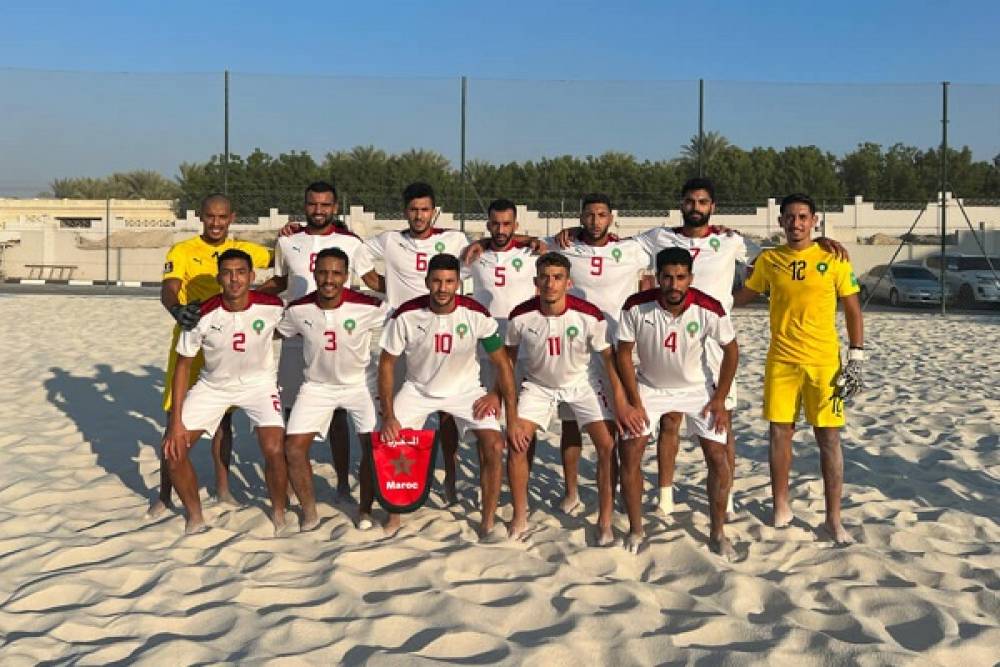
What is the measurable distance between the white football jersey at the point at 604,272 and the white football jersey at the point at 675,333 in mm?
530

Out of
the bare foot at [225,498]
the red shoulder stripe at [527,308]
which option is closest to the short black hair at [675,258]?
the red shoulder stripe at [527,308]

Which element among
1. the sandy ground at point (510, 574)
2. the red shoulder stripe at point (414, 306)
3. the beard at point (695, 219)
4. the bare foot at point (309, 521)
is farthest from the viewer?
the beard at point (695, 219)

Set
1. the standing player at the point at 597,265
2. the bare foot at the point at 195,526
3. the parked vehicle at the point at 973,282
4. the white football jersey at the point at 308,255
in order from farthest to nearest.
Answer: the parked vehicle at the point at 973,282 → the white football jersey at the point at 308,255 → the standing player at the point at 597,265 → the bare foot at the point at 195,526

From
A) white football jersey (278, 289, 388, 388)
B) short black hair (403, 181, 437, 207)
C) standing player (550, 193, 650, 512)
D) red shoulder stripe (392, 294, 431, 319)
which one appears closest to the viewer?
red shoulder stripe (392, 294, 431, 319)

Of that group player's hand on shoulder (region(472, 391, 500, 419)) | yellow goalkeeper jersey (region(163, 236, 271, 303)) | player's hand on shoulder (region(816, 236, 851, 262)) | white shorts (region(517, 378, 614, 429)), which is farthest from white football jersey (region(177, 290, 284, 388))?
player's hand on shoulder (region(816, 236, 851, 262))

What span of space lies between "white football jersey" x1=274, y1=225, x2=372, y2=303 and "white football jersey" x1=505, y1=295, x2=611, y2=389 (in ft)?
3.74

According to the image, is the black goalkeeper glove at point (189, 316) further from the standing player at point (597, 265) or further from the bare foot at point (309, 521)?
the standing player at point (597, 265)

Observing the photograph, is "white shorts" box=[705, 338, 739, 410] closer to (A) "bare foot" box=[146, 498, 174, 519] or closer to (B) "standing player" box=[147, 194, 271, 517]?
(B) "standing player" box=[147, 194, 271, 517]

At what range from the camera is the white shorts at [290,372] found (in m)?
5.20

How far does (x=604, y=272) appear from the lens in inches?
199

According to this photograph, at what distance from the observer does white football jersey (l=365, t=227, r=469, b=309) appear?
5227mm

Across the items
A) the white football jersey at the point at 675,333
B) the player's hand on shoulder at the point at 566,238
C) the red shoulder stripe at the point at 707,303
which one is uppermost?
the player's hand on shoulder at the point at 566,238

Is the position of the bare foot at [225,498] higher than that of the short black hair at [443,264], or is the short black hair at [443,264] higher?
the short black hair at [443,264]

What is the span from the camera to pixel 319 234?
5.21 meters
